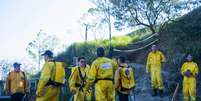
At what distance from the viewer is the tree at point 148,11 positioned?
29.8 metres

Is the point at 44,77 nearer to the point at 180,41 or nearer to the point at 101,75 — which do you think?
the point at 101,75

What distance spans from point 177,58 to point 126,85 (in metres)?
9.74

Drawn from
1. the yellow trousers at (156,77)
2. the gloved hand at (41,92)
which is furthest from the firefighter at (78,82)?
the yellow trousers at (156,77)

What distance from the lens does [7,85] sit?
18.4 m

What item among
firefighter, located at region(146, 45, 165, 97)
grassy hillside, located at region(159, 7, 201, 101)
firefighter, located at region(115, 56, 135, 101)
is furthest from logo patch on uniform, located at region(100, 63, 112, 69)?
grassy hillside, located at region(159, 7, 201, 101)

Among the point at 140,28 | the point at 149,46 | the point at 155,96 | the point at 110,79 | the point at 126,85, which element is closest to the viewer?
the point at 110,79

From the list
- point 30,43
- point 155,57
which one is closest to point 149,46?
point 155,57

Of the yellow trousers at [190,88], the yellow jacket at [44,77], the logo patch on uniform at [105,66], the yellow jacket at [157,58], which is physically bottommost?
the yellow trousers at [190,88]

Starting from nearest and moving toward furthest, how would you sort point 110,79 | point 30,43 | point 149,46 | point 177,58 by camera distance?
1. point 110,79
2. point 177,58
3. point 149,46
4. point 30,43

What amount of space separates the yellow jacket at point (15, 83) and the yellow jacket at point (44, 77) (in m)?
3.82

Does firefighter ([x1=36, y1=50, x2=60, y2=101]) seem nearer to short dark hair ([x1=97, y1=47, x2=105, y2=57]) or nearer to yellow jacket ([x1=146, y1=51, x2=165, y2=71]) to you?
short dark hair ([x1=97, y1=47, x2=105, y2=57])

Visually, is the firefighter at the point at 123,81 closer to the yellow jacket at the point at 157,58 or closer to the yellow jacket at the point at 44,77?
the yellow jacket at the point at 44,77

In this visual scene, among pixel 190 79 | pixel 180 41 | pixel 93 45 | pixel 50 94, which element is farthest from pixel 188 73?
pixel 93 45

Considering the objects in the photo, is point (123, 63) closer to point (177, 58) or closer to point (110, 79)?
point (110, 79)
